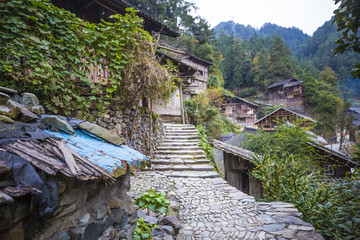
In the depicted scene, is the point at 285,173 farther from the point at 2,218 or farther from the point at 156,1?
the point at 156,1

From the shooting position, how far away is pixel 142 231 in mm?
2775

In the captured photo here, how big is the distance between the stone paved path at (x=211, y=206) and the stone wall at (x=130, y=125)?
2.90ft

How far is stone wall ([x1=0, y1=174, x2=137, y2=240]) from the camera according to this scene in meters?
0.98

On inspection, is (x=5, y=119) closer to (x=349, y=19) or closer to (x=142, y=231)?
(x=142, y=231)

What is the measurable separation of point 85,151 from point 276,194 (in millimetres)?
4553

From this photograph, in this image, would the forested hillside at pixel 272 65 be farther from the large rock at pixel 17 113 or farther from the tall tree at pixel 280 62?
the large rock at pixel 17 113

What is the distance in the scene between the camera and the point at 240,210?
4.08 metres

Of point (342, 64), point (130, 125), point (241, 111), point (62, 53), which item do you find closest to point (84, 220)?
Answer: point (62, 53)

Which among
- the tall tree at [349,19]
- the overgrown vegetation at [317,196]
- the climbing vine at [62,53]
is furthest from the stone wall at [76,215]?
the overgrown vegetation at [317,196]

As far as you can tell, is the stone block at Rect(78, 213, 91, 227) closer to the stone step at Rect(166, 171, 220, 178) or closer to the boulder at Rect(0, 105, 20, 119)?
the boulder at Rect(0, 105, 20, 119)

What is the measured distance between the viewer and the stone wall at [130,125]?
541cm

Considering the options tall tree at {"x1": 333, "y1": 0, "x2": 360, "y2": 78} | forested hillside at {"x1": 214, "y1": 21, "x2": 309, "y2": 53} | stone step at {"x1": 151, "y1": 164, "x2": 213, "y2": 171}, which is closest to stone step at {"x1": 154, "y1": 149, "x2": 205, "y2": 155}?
stone step at {"x1": 151, "y1": 164, "x2": 213, "y2": 171}

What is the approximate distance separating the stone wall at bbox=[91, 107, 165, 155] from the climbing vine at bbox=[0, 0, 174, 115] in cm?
51

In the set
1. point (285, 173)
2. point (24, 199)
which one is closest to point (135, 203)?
point (24, 199)
